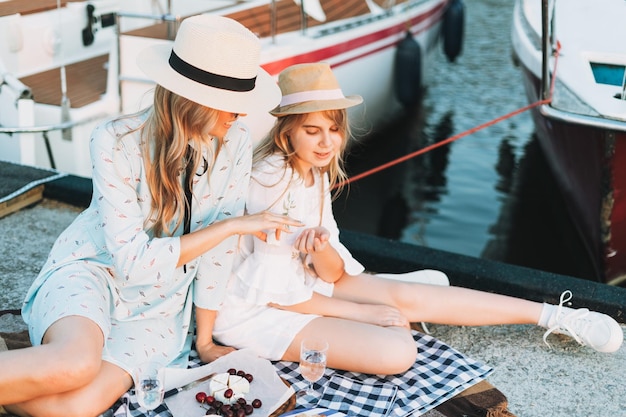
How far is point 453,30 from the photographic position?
34.4ft

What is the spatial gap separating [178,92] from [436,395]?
4.79 feet

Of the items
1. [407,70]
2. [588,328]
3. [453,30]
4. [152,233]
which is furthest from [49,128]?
[453,30]

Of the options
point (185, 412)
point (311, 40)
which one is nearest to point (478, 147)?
point (311, 40)

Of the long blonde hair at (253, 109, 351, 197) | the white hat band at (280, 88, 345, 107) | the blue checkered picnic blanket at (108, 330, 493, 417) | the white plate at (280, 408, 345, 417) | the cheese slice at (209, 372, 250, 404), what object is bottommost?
the blue checkered picnic blanket at (108, 330, 493, 417)

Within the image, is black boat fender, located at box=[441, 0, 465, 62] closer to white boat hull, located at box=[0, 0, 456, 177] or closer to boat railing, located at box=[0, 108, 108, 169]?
white boat hull, located at box=[0, 0, 456, 177]

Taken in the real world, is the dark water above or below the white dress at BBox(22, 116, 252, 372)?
below

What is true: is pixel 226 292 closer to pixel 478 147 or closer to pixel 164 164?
pixel 164 164

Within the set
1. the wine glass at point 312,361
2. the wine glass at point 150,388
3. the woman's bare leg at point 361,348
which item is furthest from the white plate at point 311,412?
the wine glass at point 150,388

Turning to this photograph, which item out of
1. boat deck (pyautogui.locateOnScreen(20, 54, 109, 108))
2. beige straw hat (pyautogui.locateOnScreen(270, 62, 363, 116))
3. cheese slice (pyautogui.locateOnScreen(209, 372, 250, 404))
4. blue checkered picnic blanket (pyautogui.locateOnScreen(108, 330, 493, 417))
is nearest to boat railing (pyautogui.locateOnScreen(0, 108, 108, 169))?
boat deck (pyautogui.locateOnScreen(20, 54, 109, 108))

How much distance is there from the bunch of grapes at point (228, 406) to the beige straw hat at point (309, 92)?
1103 millimetres

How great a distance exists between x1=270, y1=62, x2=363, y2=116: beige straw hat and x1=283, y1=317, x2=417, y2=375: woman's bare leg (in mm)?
844

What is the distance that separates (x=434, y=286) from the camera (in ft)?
11.2

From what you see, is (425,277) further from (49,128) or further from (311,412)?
(49,128)

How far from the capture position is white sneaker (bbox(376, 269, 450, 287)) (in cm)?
367
